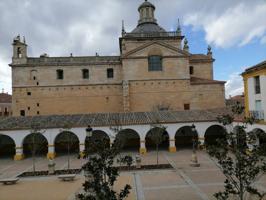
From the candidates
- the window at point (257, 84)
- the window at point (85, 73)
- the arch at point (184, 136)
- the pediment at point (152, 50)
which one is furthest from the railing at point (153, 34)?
the window at point (257, 84)

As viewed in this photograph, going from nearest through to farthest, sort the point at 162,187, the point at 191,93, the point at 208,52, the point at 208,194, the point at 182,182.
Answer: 1. the point at 208,194
2. the point at 162,187
3. the point at 182,182
4. the point at 191,93
5. the point at 208,52

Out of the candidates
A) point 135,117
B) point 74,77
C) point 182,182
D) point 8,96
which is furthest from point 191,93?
point 8,96

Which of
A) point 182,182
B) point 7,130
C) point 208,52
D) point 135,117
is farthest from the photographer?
point 208,52

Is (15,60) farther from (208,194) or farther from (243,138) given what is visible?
(243,138)

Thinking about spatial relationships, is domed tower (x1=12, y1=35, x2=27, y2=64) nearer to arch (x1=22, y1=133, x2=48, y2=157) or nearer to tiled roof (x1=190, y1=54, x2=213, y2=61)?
arch (x1=22, y1=133, x2=48, y2=157)

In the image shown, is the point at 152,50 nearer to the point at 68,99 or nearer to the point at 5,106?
the point at 68,99

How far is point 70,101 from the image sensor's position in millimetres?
31594

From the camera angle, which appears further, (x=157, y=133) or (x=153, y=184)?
(x=157, y=133)

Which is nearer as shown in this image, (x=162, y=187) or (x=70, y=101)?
(x=162, y=187)

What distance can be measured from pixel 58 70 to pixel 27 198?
74.8 feet

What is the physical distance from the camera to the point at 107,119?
23078mm

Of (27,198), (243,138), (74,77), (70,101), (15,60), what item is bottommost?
(27,198)

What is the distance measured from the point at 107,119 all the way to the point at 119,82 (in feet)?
31.4

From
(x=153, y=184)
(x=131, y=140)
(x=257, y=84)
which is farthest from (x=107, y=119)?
(x=257, y=84)
